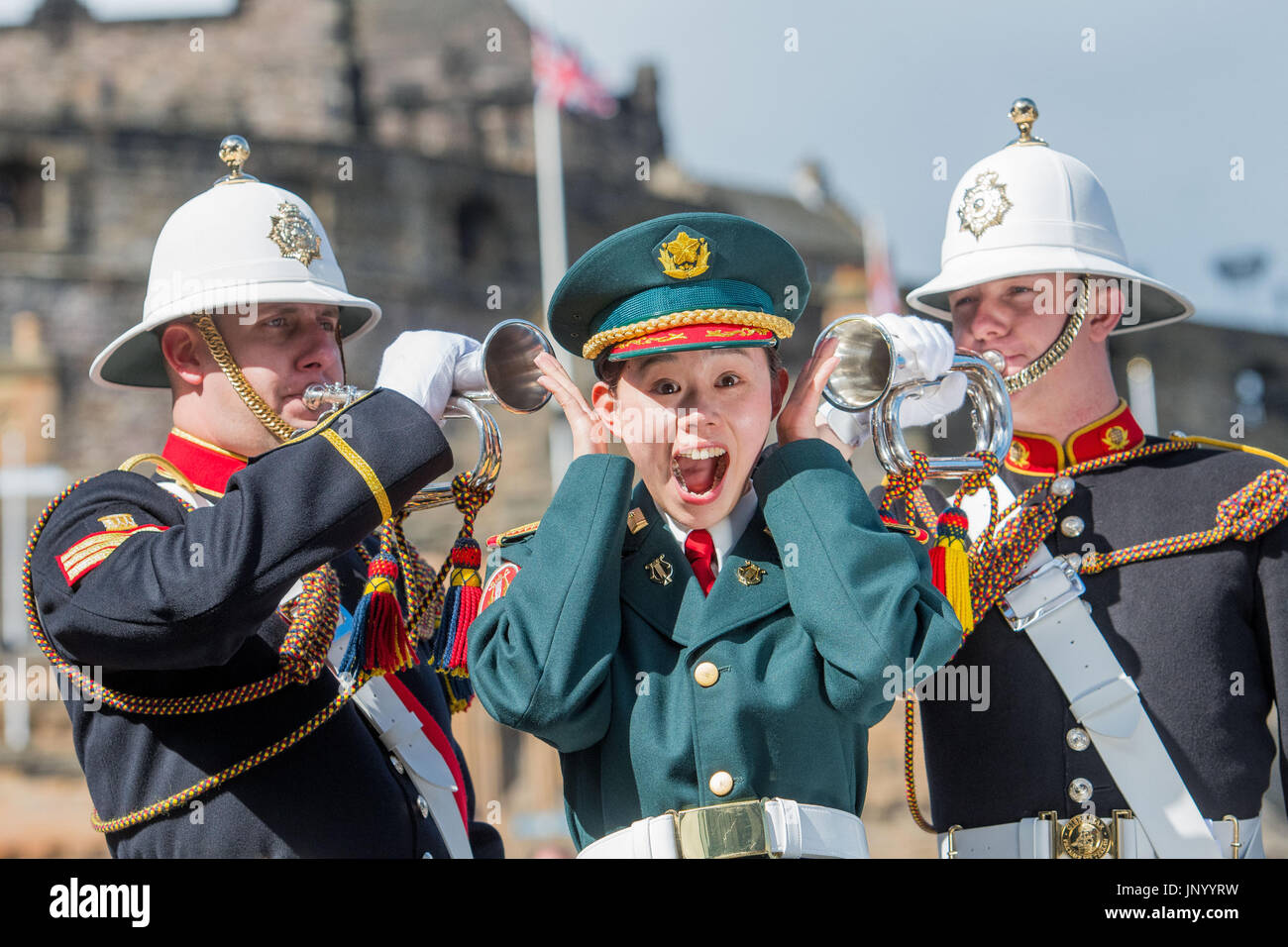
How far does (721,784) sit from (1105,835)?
1349 millimetres

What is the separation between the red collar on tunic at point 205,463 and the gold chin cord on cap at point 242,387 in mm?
153

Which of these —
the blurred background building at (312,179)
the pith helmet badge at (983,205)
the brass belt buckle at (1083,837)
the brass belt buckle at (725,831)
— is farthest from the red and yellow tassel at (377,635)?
the blurred background building at (312,179)

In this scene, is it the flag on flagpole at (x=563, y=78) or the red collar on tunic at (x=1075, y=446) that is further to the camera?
the flag on flagpole at (x=563, y=78)

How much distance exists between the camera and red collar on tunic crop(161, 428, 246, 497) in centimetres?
479

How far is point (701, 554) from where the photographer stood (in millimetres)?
4012

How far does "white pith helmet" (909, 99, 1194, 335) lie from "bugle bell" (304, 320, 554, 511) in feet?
4.34

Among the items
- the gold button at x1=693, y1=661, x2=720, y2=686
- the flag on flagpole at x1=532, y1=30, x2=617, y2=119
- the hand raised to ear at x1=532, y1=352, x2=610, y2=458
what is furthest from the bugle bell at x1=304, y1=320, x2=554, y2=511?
the flag on flagpole at x1=532, y1=30, x2=617, y2=119

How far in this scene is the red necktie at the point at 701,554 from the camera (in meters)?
3.99

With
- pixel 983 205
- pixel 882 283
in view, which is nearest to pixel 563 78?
pixel 882 283

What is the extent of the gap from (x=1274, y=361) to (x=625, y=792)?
153 feet

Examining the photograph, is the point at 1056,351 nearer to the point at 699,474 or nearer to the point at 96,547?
the point at 699,474

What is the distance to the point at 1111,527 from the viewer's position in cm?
475

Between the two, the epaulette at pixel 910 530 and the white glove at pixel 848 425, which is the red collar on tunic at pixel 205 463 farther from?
the epaulette at pixel 910 530
